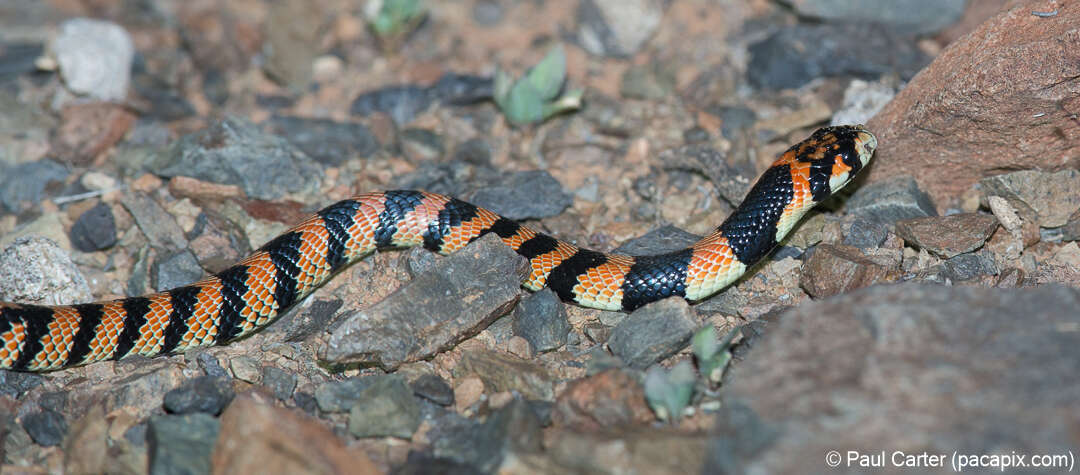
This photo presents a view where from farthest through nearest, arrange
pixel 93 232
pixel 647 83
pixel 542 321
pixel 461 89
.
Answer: pixel 461 89 → pixel 647 83 → pixel 93 232 → pixel 542 321

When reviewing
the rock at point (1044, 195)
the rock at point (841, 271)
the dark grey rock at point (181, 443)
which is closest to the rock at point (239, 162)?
the dark grey rock at point (181, 443)

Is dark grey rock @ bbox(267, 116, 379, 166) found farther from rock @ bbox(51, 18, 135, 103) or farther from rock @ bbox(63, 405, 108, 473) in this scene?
rock @ bbox(63, 405, 108, 473)

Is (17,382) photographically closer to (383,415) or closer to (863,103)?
(383,415)

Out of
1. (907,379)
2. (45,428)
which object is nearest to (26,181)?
(45,428)

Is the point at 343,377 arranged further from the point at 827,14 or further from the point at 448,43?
the point at 827,14

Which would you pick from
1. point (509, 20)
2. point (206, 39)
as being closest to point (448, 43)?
point (509, 20)

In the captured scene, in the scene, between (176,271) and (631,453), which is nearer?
(631,453)

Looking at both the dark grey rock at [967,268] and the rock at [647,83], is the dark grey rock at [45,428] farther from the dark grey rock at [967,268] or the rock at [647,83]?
the dark grey rock at [967,268]
